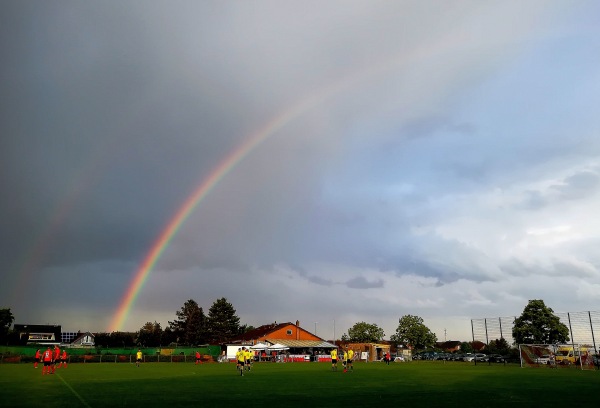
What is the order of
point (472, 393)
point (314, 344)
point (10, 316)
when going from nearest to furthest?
1. point (472, 393)
2. point (314, 344)
3. point (10, 316)

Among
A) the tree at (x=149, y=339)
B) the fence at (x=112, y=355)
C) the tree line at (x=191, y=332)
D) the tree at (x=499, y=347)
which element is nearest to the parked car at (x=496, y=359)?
the tree at (x=499, y=347)

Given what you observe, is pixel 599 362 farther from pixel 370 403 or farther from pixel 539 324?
pixel 370 403

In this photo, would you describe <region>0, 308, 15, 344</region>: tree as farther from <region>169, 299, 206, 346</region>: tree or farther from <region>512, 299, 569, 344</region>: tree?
<region>512, 299, 569, 344</region>: tree

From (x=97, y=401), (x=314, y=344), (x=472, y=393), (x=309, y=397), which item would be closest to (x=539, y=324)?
(x=314, y=344)

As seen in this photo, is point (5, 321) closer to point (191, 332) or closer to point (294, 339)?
point (191, 332)

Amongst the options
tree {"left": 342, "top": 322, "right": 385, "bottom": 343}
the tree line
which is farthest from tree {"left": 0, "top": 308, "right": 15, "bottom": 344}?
tree {"left": 342, "top": 322, "right": 385, "bottom": 343}

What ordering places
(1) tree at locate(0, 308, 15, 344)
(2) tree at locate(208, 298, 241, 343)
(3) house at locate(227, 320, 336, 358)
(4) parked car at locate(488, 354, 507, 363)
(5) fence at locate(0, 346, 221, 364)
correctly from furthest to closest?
(2) tree at locate(208, 298, 241, 343) < (1) tree at locate(0, 308, 15, 344) < (3) house at locate(227, 320, 336, 358) < (4) parked car at locate(488, 354, 507, 363) < (5) fence at locate(0, 346, 221, 364)

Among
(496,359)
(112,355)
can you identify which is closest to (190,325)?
(112,355)

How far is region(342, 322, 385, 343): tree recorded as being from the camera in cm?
13812

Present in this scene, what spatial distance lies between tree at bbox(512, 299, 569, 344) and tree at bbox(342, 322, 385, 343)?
187 feet

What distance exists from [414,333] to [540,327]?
47.6m

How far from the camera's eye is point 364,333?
456 ft

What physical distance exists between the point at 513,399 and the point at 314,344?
305 feet

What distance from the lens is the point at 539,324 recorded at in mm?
83875
